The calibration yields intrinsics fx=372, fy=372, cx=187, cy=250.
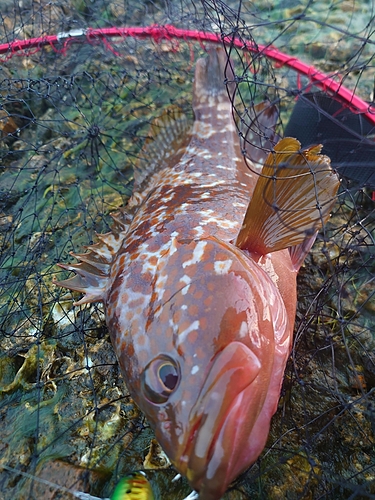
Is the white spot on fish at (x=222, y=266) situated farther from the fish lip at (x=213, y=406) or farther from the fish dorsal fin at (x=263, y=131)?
the fish dorsal fin at (x=263, y=131)

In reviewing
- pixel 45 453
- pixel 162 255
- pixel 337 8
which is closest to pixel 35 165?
pixel 162 255

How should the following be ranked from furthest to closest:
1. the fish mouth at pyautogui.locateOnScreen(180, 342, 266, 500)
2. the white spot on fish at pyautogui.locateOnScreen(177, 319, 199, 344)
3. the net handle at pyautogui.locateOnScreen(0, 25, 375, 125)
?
the net handle at pyautogui.locateOnScreen(0, 25, 375, 125) < the white spot on fish at pyautogui.locateOnScreen(177, 319, 199, 344) < the fish mouth at pyautogui.locateOnScreen(180, 342, 266, 500)

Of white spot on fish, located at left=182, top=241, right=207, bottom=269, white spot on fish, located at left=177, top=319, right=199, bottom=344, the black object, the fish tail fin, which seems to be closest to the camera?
white spot on fish, located at left=177, top=319, right=199, bottom=344

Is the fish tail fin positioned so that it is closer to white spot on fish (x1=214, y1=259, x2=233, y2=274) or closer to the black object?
the black object

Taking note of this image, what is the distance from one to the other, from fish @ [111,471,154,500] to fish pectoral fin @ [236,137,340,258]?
4.67 feet

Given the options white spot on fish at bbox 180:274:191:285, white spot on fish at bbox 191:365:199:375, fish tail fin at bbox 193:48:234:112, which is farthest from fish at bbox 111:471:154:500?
fish tail fin at bbox 193:48:234:112

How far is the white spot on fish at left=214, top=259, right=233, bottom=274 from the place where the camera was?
1947 mm

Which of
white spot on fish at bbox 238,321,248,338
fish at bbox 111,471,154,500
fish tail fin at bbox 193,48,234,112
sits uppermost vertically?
fish tail fin at bbox 193,48,234,112

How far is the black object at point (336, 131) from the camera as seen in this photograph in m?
3.19

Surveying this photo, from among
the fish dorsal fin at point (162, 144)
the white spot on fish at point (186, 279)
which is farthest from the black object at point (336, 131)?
the white spot on fish at point (186, 279)

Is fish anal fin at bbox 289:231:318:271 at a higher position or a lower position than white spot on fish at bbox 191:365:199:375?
higher

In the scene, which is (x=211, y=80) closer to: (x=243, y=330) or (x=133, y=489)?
(x=243, y=330)

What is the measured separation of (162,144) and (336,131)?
163cm

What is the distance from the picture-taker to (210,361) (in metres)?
1.71
